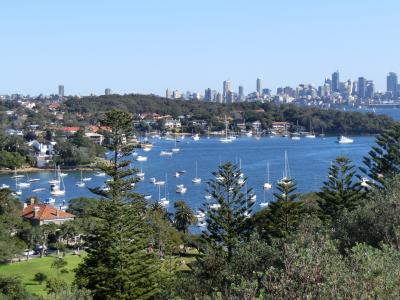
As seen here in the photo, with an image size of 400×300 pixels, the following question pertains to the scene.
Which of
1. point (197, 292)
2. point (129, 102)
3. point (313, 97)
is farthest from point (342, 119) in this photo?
point (313, 97)

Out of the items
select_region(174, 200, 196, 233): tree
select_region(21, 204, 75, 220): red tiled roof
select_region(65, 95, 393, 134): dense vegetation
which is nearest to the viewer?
select_region(174, 200, 196, 233): tree

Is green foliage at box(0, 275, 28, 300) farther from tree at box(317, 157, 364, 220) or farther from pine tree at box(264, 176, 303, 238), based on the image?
tree at box(317, 157, 364, 220)

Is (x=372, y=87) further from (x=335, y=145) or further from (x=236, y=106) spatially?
(x=335, y=145)

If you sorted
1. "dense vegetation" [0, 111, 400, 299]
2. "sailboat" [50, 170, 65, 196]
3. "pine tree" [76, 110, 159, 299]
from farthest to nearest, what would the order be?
1. "sailboat" [50, 170, 65, 196]
2. "pine tree" [76, 110, 159, 299]
3. "dense vegetation" [0, 111, 400, 299]

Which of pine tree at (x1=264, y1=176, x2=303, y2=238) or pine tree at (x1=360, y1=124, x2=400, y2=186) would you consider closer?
pine tree at (x1=264, y1=176, x2=303, y2=238)

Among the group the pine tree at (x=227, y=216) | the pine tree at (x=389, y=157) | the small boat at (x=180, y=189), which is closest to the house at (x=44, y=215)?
the small boat at (x=180, y=189)

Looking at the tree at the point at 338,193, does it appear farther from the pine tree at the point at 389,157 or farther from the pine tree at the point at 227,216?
the pine tree at the point at 227,216

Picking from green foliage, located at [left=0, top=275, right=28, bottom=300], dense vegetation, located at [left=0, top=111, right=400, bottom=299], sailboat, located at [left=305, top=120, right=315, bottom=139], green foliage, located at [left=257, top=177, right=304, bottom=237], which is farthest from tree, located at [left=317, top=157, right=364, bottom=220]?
sailboat, located at [left=305, top=120, right=315, bottom=139]

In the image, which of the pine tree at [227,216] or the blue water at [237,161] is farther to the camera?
the blue water at [237,161]
